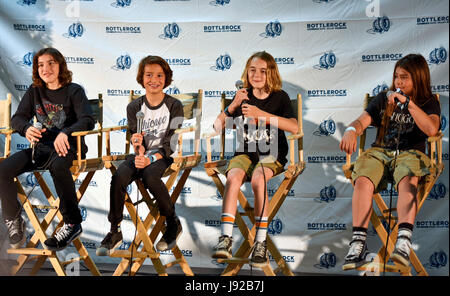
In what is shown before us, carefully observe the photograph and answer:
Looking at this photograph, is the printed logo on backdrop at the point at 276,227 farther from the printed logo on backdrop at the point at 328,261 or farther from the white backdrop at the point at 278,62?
the printed logo on backdrop at the point at 328,261

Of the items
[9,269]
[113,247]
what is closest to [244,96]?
[113,247]

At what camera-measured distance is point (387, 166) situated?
3904 mm

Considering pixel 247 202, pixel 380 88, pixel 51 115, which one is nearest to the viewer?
pixel 247 202

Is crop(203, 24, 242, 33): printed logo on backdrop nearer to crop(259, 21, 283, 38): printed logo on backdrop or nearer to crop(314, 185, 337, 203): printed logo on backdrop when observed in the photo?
crop(259, 21, 283, 38): printed logo on backdrop

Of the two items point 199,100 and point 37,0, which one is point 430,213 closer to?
point 199,100

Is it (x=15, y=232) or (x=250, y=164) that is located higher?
(x=250, y=164)

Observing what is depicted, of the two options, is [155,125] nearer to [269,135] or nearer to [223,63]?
[269,135]

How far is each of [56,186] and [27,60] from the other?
4.99 ft

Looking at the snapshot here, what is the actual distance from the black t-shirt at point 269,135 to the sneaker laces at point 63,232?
3.83 ft

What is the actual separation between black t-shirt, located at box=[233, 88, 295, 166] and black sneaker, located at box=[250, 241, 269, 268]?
1.98 feet

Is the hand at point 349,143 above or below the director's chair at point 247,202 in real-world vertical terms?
above

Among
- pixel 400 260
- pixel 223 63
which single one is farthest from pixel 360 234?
pixel 223 63

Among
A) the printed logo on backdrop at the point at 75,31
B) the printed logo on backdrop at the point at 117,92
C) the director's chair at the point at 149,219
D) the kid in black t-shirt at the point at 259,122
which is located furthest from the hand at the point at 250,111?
the printed logo on backdrop at the point at 75,31

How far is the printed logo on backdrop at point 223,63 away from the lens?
4945 mm
